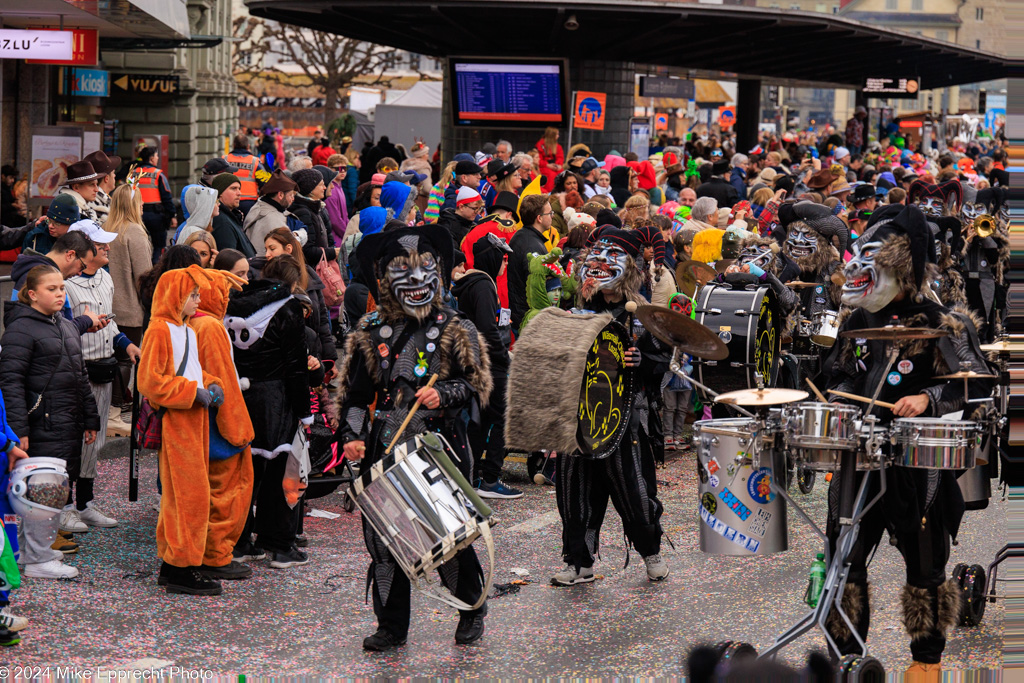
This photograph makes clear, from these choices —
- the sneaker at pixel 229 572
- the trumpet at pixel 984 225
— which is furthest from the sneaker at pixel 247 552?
the trumpet at pixel 984 225

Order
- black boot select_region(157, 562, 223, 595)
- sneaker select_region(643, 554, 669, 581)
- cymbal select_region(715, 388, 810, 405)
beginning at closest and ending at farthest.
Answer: cymbal select_region(715, 388, 810, 405), black boot select_region(157, 562, 223, 595), sneaker select_region(643, 554, 669, 581)

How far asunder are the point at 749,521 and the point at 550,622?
1.54 meters

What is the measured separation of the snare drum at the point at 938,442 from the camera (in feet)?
17.2

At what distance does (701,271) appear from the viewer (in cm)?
938

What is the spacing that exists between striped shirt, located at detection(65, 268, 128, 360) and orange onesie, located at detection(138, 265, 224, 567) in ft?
4.61

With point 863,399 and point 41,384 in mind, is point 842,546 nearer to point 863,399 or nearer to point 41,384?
point 863,399

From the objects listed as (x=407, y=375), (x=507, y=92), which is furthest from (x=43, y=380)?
(x=507, y=92)

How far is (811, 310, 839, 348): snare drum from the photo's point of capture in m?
9.24

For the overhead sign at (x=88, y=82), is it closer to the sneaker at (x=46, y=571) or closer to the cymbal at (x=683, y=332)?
the sneaker at (x=46, y=571)

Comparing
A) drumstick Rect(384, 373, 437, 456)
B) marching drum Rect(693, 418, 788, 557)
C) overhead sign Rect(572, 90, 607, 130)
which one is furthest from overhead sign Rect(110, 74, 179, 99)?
marching drum Rect(693, 418, 788, 557)

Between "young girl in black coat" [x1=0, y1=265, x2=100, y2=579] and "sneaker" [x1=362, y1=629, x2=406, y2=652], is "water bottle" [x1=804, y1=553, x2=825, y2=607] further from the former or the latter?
"young girl in black coat" [x1=0, y1=265, x2=100, y2=579]

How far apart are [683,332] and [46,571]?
12.0 feet

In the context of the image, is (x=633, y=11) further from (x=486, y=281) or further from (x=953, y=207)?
(x=486, y=281)

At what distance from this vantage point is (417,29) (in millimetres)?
22984
